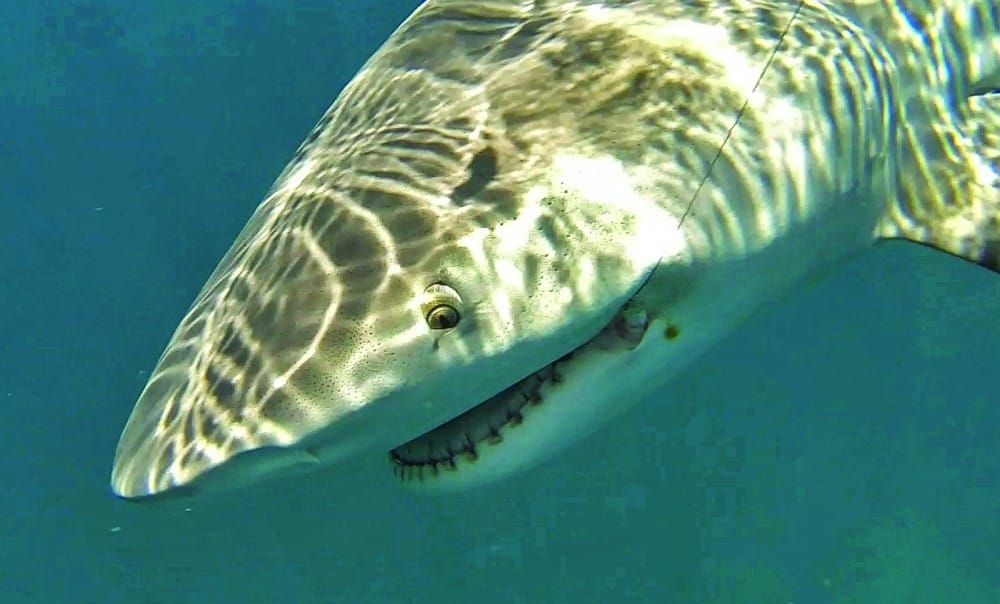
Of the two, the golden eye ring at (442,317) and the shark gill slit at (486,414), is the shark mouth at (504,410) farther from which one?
the golden eye ring at (442,317)

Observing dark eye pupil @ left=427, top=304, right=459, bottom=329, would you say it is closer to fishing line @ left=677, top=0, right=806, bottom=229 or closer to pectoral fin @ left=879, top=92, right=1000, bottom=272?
fishing line @ left=677, top=0, right=806, bottom=229

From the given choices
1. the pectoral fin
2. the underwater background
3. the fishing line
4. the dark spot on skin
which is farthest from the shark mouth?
the underwater background

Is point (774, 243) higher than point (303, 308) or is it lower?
lower

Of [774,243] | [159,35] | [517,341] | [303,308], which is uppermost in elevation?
[303,308]

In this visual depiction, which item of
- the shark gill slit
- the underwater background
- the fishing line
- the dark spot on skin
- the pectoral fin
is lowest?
the underwater background

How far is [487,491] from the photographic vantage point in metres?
5.19

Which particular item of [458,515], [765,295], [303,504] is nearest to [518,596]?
[458,515]

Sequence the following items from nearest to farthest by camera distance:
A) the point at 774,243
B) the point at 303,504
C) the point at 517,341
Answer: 1. the point at 517,341
2. the point at 774,243
3. the point at 303,504

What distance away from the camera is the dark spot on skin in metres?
2.25

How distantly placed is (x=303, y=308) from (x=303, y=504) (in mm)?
6027

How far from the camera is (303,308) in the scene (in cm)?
212

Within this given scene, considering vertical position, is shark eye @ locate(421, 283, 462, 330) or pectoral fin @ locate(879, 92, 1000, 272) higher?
shark eye @ locate(421, 283, 462, 330)

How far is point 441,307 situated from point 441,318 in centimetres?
3

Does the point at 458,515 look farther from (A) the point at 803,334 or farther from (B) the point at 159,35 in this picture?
(B) the point at 159,35
